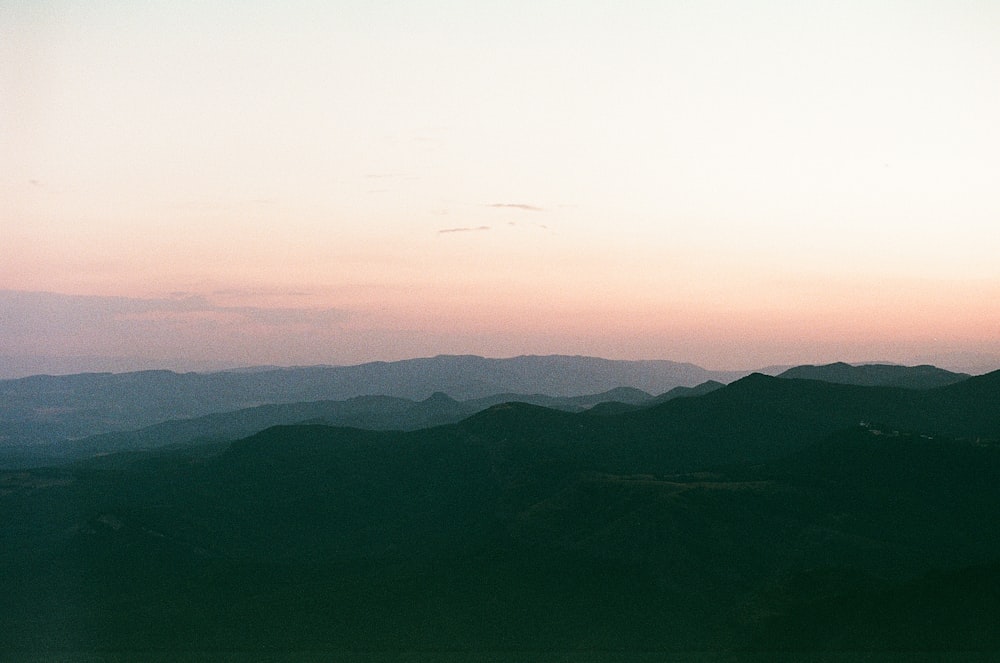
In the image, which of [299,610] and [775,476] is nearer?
[299,610]

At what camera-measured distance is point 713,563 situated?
6147 inches

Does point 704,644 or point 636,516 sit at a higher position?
point 636,516

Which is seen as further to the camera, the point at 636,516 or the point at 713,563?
the point at 636,516

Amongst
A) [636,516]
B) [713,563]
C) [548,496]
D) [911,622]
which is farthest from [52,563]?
[911,622]

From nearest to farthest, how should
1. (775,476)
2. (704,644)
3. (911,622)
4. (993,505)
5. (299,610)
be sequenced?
(911,622) < (704,644) < (299,610) < (993,505) < (775,476)

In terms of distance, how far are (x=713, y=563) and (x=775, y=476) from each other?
1444 inches

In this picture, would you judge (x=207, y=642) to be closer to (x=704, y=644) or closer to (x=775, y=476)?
(x=704, y=644)

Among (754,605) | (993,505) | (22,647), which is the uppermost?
(993,505)

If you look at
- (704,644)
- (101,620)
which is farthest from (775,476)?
(101,620)

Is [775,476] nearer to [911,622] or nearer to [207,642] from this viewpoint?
[911,622]

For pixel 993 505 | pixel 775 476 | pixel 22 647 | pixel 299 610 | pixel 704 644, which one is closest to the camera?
pixel 704 644

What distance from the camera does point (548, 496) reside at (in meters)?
198

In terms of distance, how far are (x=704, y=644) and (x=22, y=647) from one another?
327 feet

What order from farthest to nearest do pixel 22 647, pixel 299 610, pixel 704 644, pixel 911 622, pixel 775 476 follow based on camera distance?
pixel 775 476, pixel 299 610, pixel 22 647, pixel 704 644, pixel 911 622
